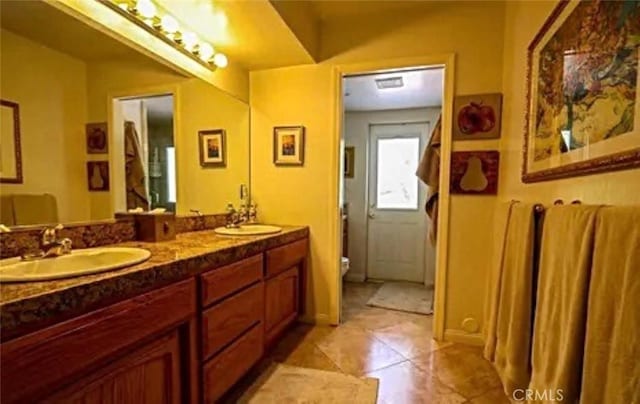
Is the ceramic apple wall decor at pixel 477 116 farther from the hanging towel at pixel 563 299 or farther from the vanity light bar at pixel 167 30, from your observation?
the vanity light bar at pixel 167 30

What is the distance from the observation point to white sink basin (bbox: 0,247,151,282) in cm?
95

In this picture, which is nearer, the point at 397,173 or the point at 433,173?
the point at 433,173

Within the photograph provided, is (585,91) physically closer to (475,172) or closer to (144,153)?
(475,172)

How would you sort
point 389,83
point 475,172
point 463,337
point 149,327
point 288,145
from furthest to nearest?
point 389,83
point 288,145
point 463,337
point 475,172
point 149,327

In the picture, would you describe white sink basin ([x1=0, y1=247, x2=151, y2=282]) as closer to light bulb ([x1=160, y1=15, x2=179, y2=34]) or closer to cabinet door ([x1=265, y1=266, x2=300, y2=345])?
cabinet door ([x1=265, y1=266, x2=300, y2=345])

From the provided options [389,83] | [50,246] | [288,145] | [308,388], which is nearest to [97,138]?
[50,246]

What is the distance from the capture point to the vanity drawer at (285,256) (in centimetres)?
207

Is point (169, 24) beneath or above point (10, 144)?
above

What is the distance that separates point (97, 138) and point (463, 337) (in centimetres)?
259

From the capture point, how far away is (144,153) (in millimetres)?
1855

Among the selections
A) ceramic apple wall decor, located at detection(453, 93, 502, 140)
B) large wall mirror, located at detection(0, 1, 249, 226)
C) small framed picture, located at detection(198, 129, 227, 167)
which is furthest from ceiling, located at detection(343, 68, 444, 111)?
large wall mirror, located at detection(0, 1, 249, 226)

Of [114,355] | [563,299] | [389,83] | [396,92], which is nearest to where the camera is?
[563,299]

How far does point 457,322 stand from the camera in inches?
95.5

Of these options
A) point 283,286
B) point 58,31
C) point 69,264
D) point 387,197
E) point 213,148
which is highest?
point 58,31
